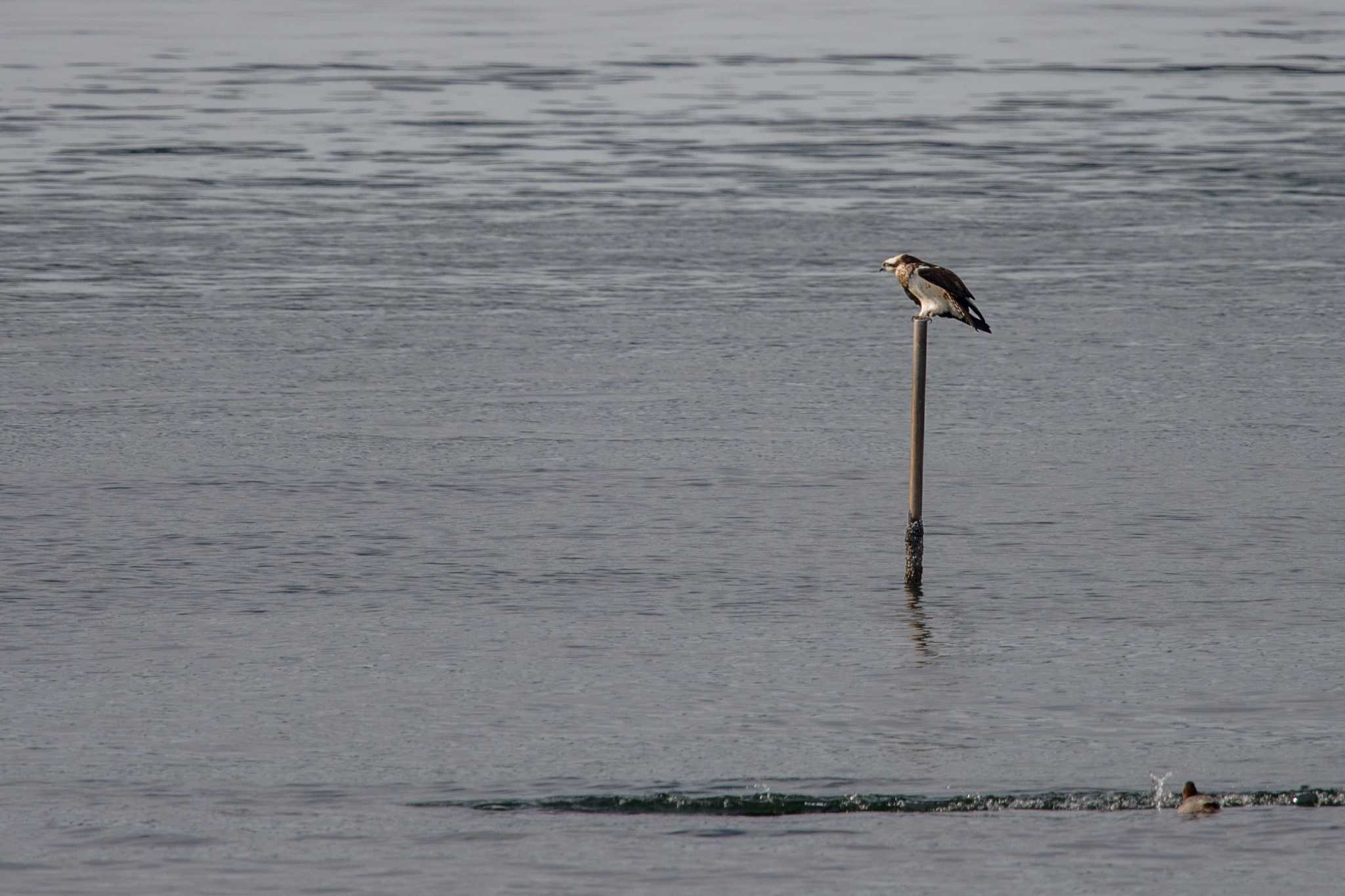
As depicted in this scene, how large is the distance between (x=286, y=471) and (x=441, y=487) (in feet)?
4.50

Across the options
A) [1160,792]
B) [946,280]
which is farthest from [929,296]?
[1160,792]

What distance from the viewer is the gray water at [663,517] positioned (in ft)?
40.1

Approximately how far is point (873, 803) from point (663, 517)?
6.59m

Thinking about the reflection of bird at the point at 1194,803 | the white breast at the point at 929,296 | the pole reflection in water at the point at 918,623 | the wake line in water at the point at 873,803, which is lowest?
the wake line in water at the point at 873,803

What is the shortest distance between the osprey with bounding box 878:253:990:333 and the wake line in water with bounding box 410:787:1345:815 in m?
4.95

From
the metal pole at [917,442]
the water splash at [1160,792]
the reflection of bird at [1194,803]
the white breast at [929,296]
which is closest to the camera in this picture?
the reflection of bird at [1194,803]

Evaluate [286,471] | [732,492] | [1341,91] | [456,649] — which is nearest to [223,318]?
[286,471]

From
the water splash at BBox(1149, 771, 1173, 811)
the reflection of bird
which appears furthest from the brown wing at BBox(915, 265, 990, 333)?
the reflection of bird

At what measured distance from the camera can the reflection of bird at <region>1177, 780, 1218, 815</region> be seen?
12.1 m

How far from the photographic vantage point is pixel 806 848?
1186 cm

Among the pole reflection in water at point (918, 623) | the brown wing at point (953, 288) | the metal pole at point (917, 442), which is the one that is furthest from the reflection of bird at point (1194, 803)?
the brown wing at point (953, 288)

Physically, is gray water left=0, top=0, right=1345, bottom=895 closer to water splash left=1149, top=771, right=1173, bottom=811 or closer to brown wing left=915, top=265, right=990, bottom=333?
water splash left=1149, top=771, right=1173, bottom=811

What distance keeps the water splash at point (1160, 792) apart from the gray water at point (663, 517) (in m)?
0.05

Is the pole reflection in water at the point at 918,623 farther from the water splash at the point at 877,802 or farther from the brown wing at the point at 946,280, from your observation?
the water splash at the point at 877,802
